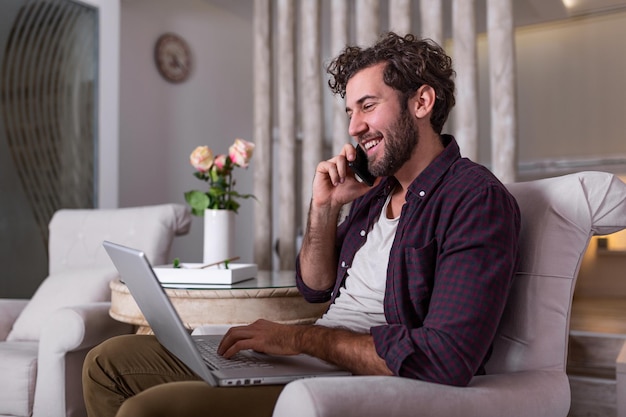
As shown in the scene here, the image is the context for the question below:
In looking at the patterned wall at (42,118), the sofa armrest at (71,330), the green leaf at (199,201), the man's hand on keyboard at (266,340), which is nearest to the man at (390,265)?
the man's hand on keyboard at (266,340)

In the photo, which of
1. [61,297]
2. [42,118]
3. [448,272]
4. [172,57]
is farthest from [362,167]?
[172,57]

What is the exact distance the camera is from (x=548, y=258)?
4.32 ft

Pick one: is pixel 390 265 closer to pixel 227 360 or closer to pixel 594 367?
pixel 227 360

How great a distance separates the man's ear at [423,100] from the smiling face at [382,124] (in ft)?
0.07

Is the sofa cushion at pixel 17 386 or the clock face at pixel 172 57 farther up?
the clock face at pixel 172 57

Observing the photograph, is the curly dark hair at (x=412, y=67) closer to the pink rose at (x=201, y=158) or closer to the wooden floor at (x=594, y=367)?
the pink rose at (x=201, y=158)

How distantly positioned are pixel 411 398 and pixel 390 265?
387 millimetres

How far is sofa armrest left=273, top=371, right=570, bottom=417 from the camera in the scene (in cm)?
97

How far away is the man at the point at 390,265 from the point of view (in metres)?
1.12

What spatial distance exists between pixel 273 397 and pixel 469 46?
2041 millimetres

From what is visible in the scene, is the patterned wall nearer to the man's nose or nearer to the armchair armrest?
the armchair armrest

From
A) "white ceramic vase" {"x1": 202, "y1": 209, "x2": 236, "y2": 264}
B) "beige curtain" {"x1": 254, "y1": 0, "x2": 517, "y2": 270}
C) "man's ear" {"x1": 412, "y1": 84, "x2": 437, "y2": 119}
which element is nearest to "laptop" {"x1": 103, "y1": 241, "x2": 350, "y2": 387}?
"man's ear" {"x1": 412, "y1": 84, "x2": 437, "y2": 119}

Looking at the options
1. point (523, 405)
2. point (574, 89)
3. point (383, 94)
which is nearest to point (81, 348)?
point (383, 94)

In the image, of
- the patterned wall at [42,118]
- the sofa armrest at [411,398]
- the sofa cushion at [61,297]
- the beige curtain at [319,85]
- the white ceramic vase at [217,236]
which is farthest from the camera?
the patterned wall at [42,118]
